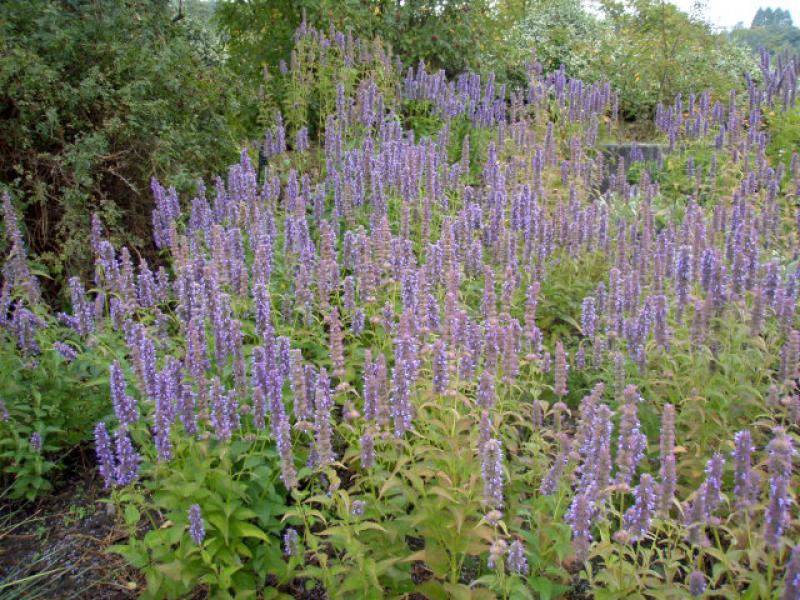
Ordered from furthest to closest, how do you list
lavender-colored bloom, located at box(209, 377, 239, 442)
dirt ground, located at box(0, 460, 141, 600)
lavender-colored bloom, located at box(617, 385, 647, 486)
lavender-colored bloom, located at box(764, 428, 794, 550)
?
dirt ground, located at box(0, 460, 141, 600), lavender-colored bloom, located at box(209, 377, 239, 442), lavender-colored bloom, located at box(617, 385, 647, 486), lavender-colored bloom, located at box(764, 428, 794, 550)

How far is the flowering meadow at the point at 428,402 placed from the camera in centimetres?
298

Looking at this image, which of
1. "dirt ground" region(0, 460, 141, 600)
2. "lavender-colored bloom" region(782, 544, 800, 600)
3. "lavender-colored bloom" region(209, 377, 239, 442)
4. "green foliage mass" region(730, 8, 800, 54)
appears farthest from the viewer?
"green foliage mass" region(730, 8, 800, 54)

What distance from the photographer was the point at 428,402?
130 inches

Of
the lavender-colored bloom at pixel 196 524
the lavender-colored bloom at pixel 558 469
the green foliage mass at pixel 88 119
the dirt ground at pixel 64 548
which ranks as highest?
the green foliage mass at pixel 88 119

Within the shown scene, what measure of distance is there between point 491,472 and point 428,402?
60 centimetres

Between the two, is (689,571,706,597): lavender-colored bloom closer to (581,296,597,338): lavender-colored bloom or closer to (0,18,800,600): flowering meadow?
(0,18,800,600): flowering meadow

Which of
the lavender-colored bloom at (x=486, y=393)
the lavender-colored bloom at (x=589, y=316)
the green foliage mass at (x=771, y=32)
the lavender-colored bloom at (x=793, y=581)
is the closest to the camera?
the lavender-colored bloom at (x=793, y=581)

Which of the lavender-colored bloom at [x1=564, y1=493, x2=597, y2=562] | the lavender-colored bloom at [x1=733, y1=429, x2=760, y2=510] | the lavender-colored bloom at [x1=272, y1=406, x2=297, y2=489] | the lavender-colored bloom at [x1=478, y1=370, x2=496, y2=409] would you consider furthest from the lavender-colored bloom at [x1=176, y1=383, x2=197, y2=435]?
the lavender-colored bloom at [x1=733, y1=429, x2=760, y2=510]

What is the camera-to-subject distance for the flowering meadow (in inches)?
117

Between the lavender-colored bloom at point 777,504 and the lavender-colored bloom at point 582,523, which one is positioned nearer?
the lavender-colored bloom at point 777,504

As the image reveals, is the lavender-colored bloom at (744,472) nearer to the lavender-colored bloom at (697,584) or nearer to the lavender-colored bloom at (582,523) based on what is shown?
the lavender-colored bloom at (697,584)

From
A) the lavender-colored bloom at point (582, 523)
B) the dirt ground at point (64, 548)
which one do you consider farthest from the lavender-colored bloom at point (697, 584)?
the dirt ground at point (64, 548)

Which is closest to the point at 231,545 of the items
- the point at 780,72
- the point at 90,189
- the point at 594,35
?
the point at 90,189

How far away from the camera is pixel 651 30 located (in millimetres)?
13781
